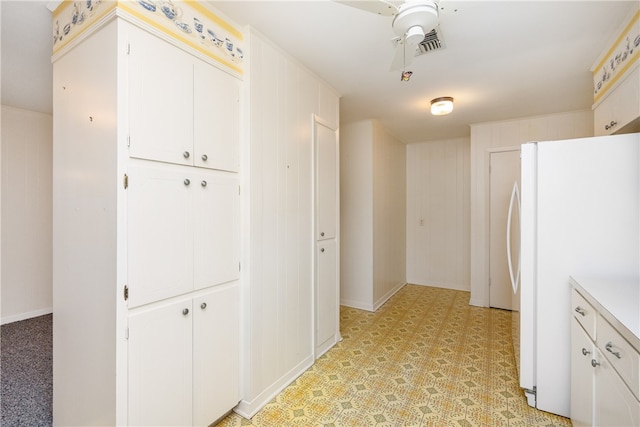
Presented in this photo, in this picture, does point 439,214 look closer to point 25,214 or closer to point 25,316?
point 25,214

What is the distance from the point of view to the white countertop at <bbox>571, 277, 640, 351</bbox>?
3.44ft

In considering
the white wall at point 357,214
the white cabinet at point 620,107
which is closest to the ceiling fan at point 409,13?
the white cabinet at point 620,107

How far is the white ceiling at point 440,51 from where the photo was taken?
5.45 feet

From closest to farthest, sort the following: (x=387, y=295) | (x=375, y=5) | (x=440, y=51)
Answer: (x=375, y=5), (x=440, y=51), (x=387, y=295)

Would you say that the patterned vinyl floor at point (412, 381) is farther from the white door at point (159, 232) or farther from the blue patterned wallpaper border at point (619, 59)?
the blue patterned wallpaper border at point (619, 59)

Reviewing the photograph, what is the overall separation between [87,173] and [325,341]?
219 cm

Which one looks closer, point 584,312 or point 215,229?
point 584,312

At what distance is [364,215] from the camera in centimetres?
377

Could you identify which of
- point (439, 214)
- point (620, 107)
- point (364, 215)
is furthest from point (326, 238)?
point (439, 214)

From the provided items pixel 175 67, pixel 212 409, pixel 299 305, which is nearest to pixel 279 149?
pixel 175 67

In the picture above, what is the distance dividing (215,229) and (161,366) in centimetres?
72

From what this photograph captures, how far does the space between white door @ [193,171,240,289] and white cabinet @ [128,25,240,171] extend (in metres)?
0.10

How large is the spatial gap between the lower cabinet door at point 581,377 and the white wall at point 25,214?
4.97 metres

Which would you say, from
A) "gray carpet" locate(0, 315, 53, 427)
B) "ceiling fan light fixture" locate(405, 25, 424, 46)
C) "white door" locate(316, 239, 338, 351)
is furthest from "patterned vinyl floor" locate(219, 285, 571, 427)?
"ceiling fan light fixture" locate(405, 25, 424, 46)
